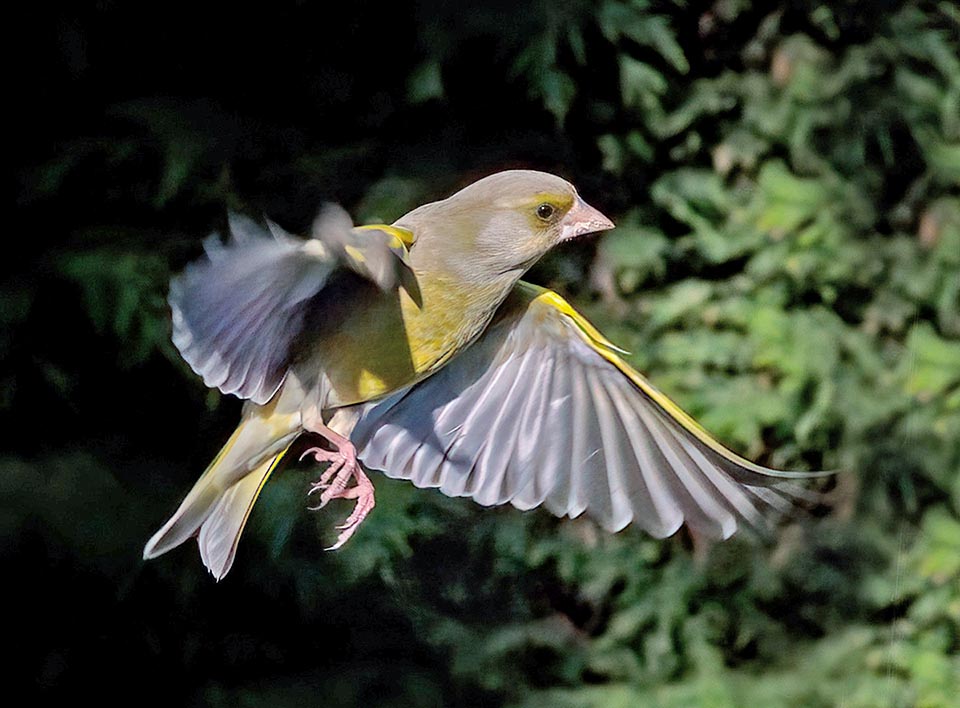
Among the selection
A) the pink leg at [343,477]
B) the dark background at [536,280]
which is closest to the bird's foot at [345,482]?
the pink leg at [343,477]

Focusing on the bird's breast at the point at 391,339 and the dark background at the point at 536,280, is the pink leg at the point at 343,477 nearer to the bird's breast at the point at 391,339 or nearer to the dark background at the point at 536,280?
the bird's breast at the point at 391,339

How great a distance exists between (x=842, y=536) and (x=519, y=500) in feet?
5.18

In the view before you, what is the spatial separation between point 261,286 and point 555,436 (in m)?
0.51

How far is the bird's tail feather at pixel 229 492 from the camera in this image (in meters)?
1.09

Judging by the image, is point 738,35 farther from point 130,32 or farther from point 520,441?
point 520,441

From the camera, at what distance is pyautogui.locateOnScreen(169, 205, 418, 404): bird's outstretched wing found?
0.82 m

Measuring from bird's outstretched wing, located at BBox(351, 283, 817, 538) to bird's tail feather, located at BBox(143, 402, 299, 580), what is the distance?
0.12 m

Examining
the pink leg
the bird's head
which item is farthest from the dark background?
the bird's head

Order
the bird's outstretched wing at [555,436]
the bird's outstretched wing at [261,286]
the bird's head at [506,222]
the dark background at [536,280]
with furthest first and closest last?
the dark background at [536,280] < the bird's outstretched wing at [555,436] < the bird's head at [506,222] < the bird's outstretched wing at [261,286]

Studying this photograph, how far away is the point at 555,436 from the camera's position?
1.32 m

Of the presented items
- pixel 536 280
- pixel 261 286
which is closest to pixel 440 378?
pixel 261 286

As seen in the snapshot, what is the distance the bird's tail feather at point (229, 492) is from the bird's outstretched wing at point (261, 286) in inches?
2.6

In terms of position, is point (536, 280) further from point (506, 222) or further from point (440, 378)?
point (506, 222)

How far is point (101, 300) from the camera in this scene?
6.56ft
